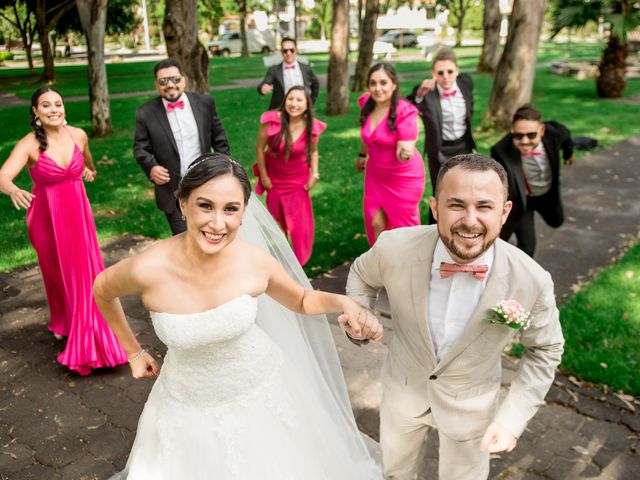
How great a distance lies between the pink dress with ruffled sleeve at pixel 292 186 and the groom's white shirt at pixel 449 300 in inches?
154

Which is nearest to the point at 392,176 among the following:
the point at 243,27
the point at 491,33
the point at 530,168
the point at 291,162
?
Answer: the point at 291,162

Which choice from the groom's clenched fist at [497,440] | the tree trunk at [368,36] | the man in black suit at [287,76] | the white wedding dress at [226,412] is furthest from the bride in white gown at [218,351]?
the tree trunk at [368,36]

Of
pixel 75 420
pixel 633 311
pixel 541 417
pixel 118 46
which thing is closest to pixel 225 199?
pixel 75 420

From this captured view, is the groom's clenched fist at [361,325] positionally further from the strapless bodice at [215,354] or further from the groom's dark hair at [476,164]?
the groom's dark hair at [476,164]

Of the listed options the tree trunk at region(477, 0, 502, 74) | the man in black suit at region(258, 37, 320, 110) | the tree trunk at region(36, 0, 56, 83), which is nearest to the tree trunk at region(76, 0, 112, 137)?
the man in black suit at region(258, 37, 320, 110)

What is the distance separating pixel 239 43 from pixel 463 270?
52183mm

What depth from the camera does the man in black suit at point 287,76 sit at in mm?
11023

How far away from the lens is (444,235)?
2443mm

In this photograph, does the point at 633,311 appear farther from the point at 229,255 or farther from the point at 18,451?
the point at 18,451

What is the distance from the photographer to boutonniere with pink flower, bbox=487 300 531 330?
2.35m

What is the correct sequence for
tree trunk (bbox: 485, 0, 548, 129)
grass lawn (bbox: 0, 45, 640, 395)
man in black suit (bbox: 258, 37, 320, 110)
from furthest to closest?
1. tree trunk (bbox: 485, 0, 548, 129)
2. man in black suit (bbox: 258, 37, 320, 110)
3. grass lawn (bbox: 0, 45, 640, 395)

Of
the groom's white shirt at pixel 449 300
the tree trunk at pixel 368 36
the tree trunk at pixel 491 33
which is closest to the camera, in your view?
the groom's white shirt at pixel 449 300

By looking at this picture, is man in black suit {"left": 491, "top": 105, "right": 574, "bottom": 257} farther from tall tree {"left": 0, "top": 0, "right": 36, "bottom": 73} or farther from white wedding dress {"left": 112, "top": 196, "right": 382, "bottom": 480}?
tall tree {"left": 0, "top": 0, "right": 36, "bottom": 73}

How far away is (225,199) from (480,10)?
75950mm
